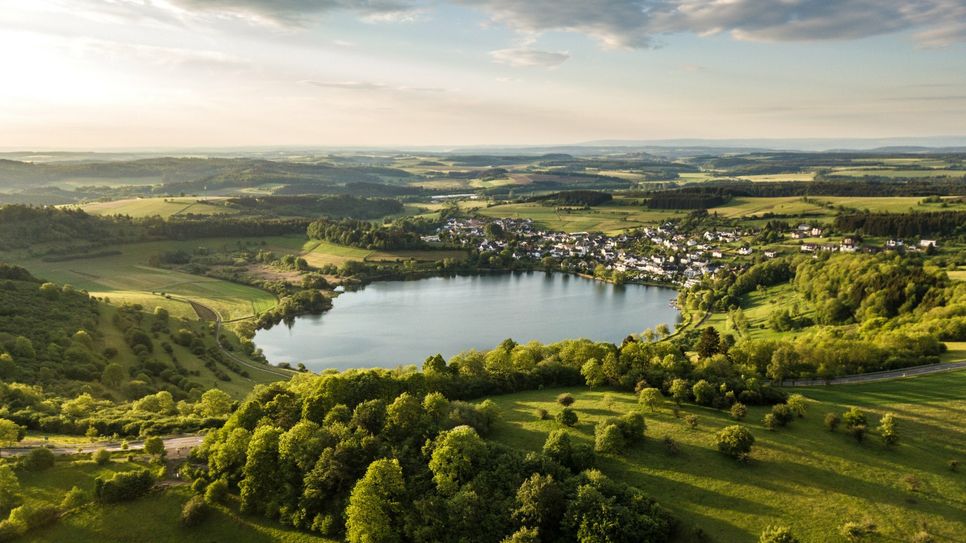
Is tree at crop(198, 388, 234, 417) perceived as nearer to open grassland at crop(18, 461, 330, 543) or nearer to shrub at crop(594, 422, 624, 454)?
open grassland at crop(18, 461, 330, 543)

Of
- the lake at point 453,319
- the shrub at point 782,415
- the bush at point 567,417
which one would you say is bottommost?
the lake at point 453,319

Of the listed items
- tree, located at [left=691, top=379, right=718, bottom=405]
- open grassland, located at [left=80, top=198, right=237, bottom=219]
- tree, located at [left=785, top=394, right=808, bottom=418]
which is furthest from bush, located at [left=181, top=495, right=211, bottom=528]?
open grassland, located at [left=80, top=198, right=237, bottom=219]

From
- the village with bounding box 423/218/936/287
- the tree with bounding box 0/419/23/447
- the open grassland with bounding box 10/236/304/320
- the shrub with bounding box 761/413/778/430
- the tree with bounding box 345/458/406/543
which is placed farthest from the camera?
the village with bounding box 423/218/936/287

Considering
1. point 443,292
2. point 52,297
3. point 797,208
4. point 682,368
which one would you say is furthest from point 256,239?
point 797,208

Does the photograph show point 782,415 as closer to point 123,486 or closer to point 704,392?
point 704,392

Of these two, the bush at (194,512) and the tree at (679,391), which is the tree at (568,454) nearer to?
the tree at (679,391)

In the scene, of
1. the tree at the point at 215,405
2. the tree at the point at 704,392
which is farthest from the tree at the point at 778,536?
the tree at the point at 215,405
